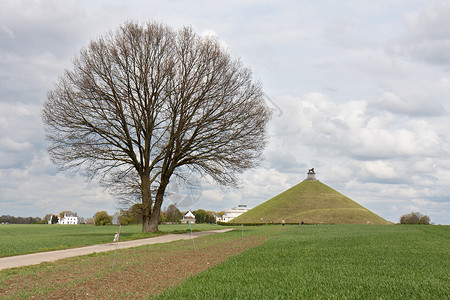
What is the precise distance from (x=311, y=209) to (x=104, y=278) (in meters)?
118

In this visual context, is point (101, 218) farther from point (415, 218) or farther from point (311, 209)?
point (415, 218)

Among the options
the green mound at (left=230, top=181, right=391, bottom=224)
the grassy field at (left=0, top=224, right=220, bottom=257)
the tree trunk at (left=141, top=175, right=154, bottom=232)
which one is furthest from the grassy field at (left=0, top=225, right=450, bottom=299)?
the green mound at (left=230, top=181, right=391, bottom=224)

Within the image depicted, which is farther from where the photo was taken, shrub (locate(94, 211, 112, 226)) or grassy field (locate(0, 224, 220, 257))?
shrub (locate(94, 211, 112, 226))

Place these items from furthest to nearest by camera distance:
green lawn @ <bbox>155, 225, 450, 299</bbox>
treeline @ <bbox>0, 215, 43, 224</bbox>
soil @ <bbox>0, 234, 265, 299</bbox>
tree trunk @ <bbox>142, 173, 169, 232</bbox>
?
treeline @ <bbox>0, 215, 43, 224</bbox> < tree trunk @ <bbox>142, 173, 169, 232</bbox> < soil @ <bbox>0, 234, 265, 299</bbox> < green lawn @ <bbox>155, 225, 450, 299</bbox>

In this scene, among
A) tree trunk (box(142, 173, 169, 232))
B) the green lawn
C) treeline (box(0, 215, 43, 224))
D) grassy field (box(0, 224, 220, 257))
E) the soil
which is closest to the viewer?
the green lawn

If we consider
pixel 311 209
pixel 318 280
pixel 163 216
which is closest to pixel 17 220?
pixel 163 216

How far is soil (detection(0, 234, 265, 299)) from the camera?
32.3ft

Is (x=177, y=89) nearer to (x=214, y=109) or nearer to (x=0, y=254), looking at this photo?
(x=214, y=109)

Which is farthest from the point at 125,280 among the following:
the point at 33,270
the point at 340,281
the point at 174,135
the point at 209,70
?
the point at 209,70

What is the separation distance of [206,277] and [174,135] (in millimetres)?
24060

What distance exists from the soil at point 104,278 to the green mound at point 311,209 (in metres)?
86.5

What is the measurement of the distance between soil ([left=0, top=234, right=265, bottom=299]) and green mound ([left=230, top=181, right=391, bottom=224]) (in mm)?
86494

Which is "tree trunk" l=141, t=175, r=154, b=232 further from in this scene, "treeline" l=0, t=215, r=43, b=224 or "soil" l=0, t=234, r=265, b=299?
"treeline" l=0, t=215, r=43, b=224

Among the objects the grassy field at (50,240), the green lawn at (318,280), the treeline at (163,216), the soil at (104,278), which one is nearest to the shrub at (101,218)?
the treeline at (163,216)
